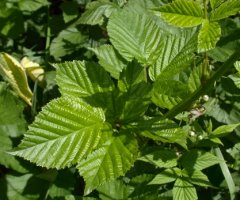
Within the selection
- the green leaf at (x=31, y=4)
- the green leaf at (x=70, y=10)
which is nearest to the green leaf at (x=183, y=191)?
the green leaf at (x=70, y=10)

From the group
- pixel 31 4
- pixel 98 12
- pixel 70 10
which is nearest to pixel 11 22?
pixel 31 4

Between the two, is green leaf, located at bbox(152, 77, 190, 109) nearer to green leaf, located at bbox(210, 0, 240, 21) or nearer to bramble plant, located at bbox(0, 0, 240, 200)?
bramble plant, located at bbox(0, 0, 240, 200)

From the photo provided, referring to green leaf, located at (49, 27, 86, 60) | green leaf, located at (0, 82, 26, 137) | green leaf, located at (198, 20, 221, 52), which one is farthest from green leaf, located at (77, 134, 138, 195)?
green leaf, located at (49, 27, 86, 60)

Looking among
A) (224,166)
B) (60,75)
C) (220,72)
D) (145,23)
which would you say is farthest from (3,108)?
(220,72)

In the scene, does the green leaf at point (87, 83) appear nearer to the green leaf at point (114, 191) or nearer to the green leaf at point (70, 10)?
the green leaf at point (114, 191)

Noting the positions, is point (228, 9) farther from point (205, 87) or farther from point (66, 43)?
point (66, 43)

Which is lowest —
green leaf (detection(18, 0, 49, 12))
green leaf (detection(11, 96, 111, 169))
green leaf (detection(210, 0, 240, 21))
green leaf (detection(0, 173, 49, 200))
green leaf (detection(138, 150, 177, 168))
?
green leaf (detection(0, 173, 49, 200))
